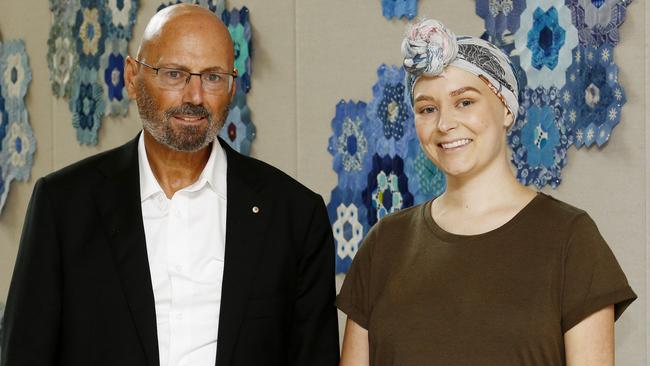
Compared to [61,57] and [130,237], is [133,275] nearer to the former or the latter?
[130,237]

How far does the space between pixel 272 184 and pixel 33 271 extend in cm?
55

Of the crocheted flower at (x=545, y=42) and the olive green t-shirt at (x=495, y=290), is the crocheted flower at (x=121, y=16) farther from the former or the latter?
the olive green t-shirt at (x=495, y=290)

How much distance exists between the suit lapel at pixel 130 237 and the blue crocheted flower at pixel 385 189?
3.42ft

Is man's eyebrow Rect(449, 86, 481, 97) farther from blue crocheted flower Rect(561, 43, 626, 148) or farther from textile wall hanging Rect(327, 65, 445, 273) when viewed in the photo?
textile wall hanging Rect(327, 65, 445, 273)

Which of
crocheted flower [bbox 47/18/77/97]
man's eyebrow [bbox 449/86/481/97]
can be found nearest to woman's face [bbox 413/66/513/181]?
man's eyebrow [bbox 449/86/481/97]

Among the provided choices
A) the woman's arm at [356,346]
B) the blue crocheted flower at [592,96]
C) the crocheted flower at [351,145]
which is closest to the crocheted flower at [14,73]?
the crocheted flower at [351,145]

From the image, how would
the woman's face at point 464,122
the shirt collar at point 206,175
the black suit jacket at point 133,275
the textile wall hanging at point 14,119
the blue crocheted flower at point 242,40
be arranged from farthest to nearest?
1. the textile wall hanging at point 14,119
2. the blue crocheted flower at point 242,40
3. the shirt collar at point 206,175
4. the black suit jacket at point 133,275
5. the woman's face at point 464,122

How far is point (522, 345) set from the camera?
1.71 meters

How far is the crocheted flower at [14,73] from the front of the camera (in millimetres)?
4652

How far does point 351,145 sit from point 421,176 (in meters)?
0.33

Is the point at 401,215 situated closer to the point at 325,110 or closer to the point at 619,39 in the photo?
the point at 619,39

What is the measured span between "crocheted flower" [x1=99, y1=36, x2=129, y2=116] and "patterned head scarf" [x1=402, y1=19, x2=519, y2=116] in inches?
92.2

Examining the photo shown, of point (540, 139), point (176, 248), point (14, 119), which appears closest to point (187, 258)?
point (176, 248)

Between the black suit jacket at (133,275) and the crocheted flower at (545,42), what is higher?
the crocheted flower at (545,42)
